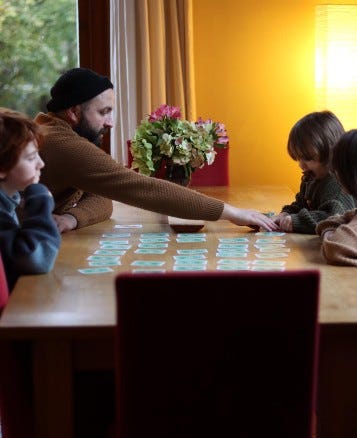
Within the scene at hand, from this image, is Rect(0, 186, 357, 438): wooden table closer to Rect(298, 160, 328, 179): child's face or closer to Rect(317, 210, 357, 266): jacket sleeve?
Rect(317, 210, 357, 266): jacket sleeve

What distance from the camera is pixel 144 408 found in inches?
62.7

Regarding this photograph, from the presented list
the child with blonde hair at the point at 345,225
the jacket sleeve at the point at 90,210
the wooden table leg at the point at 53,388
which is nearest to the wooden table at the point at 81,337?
the wooden table leg at the point at 53,388

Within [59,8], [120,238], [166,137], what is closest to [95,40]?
[59,8]

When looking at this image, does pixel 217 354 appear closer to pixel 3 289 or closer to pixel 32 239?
pixel 3 289

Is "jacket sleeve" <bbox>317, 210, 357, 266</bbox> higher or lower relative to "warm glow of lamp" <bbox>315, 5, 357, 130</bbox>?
lower

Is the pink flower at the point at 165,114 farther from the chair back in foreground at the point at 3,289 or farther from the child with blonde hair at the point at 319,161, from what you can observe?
the chair back in foreground at the point at 3,289

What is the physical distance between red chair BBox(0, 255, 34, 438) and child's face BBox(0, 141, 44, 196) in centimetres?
35

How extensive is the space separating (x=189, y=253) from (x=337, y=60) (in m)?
2.21

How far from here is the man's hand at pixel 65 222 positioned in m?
2.74

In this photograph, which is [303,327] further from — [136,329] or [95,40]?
[95,40]

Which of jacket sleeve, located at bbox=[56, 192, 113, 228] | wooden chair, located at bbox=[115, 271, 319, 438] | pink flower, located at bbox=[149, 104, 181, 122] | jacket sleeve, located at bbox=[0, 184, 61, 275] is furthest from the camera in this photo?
pink flower, located at bbox=[149, 104, 181, 122]

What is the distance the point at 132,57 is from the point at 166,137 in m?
1.59

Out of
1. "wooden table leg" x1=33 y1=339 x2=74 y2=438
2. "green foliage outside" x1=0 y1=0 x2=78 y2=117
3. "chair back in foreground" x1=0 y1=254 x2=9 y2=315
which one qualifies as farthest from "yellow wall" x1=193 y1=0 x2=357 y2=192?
"wooden table leg" x1=33 y1=339 x2=74 y2=438

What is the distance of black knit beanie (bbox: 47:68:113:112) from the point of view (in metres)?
2.96
